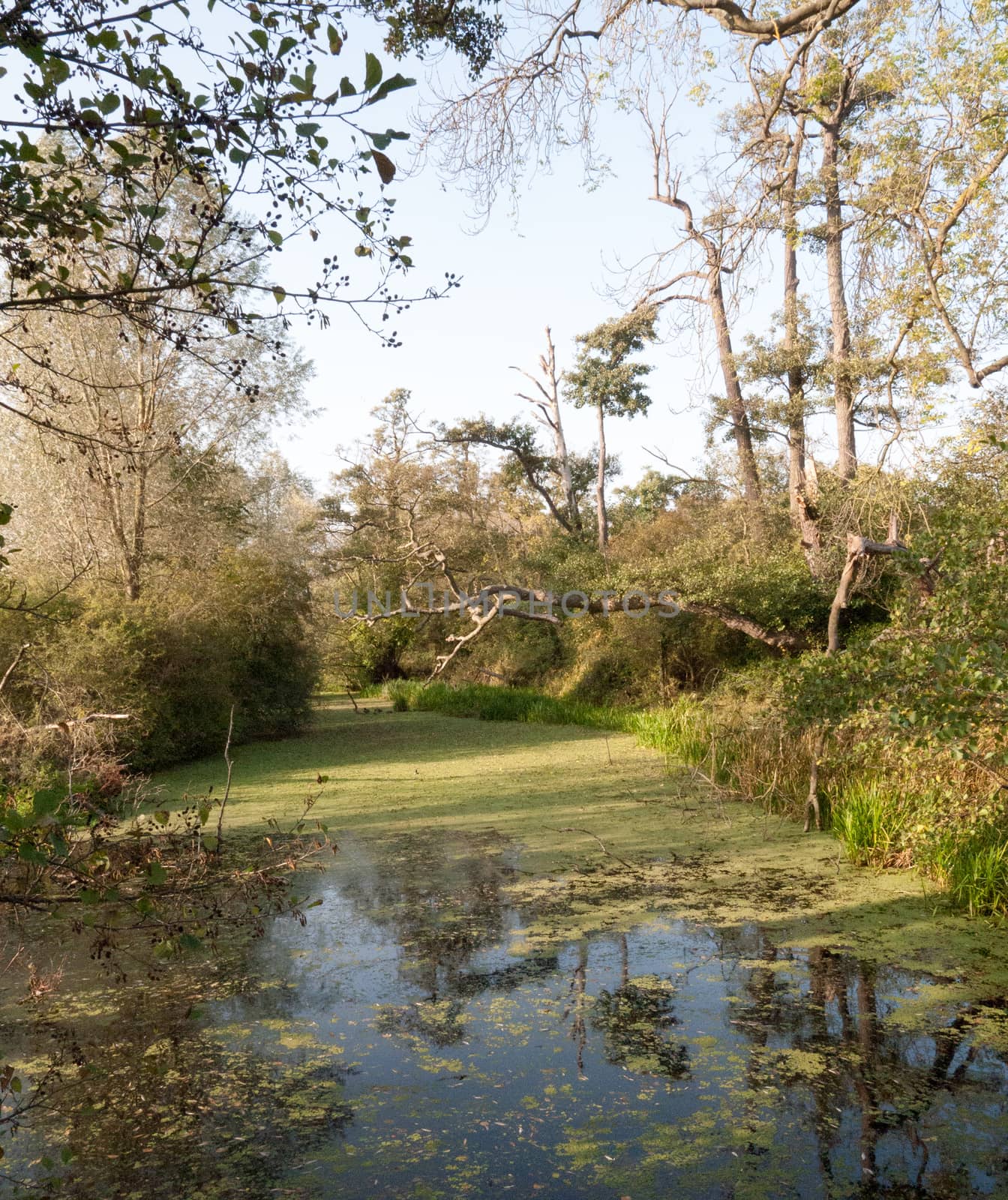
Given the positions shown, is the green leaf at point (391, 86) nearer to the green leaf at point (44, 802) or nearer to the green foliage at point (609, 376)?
the green leaf at point (44, 802)

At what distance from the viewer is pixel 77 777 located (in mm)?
6539

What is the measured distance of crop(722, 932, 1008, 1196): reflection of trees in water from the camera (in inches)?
98.1

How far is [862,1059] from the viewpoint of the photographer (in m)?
3.05

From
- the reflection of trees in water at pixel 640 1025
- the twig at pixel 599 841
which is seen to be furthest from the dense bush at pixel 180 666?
the reflection of trees in water at pixel 640 1025

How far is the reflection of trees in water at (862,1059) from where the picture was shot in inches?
98.1

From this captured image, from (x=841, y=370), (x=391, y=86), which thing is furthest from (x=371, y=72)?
(x=841, y=370)

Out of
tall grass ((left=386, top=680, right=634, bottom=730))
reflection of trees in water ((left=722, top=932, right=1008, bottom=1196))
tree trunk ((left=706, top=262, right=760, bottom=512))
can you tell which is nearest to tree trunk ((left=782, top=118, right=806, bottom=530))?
tree trunk ((left=706, top=262, right=760, bottom=512))

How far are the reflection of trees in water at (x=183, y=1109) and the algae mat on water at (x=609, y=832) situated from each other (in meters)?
→ 1.44

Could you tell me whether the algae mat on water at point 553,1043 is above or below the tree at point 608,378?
below

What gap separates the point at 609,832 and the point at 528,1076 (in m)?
3.20

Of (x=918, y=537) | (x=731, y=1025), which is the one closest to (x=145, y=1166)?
(x=731, y=1025)

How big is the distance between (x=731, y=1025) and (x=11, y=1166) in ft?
7.01

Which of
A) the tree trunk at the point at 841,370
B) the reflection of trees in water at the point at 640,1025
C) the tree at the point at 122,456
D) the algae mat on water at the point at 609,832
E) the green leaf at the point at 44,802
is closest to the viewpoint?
the green leaf at the point at 44,802

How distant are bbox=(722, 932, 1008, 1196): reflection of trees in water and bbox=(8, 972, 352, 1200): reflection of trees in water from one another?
4.29 feet
